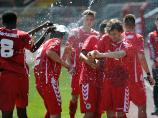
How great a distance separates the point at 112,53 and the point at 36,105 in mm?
3932

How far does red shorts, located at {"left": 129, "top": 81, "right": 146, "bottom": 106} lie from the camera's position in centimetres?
1169

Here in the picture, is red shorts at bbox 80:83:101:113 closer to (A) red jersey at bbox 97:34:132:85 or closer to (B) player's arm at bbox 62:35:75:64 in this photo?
(A) red jersey at bbox 97:34:132:85

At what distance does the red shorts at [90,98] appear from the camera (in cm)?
1096

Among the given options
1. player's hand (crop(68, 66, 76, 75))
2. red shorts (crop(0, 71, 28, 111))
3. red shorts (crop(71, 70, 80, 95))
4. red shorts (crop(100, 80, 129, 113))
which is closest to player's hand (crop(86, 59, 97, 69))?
red shorts (crop(100, 80, 129, 113))

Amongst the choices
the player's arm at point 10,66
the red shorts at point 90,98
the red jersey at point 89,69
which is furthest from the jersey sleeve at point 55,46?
the red shorts at point 90,98

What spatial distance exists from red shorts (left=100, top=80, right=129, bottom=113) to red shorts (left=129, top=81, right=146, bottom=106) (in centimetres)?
117

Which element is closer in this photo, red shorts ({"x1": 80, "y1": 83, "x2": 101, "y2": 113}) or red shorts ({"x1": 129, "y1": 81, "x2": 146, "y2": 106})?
red shorts ({"x1": 80, "y1": 83, "x2": 101, "y2": 113})

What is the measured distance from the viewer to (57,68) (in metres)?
10.9

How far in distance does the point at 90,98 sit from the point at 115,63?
70cm

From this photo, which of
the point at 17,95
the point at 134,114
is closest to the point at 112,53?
the point at 17,95

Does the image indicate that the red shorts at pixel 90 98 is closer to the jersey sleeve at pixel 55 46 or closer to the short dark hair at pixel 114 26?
the jersey sleeve at pixel 55 46

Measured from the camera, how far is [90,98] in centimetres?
1096

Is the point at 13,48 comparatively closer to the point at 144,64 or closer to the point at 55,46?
the point at 55,46

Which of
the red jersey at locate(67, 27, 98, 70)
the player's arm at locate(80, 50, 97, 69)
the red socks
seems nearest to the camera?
the player's arm at locate(80, 50, 97, 69)
